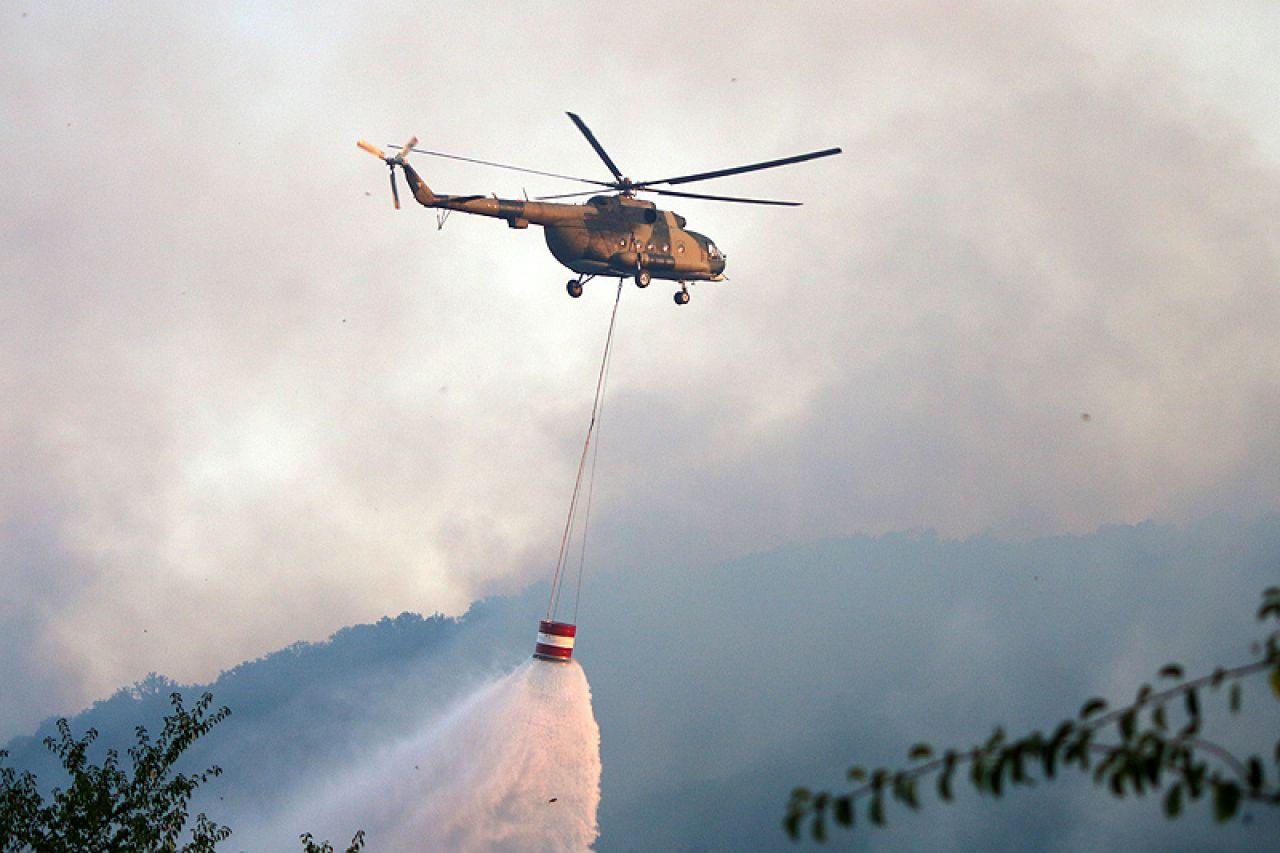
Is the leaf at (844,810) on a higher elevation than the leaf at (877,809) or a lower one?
lower

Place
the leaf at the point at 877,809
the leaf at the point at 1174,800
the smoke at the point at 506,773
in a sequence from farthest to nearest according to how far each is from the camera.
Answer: the smoke at the point at 506,773 < the leaf at the point at 877,809 < the leaf at the point at 1174,800

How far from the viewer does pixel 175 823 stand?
37.2 metres

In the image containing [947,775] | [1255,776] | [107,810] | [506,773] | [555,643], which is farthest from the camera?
[506,773]

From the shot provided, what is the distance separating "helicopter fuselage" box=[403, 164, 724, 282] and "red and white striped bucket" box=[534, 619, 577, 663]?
50.4 ft

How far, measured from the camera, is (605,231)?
53438 mm

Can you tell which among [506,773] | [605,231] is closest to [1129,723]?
[605,231]

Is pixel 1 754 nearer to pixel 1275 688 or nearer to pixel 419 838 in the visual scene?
pixel 419 838

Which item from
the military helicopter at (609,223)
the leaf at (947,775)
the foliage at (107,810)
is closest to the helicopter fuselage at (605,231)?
the military helicopter at (609,223)

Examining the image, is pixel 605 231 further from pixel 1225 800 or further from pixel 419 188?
pixel 1225 800

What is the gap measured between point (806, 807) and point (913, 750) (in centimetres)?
76

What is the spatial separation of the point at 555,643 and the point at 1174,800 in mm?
38439

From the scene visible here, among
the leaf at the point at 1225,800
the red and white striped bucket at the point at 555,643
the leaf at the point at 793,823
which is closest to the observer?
the leaf at the point at 1225,800

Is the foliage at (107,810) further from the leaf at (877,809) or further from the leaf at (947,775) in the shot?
the leaf at (947,775)

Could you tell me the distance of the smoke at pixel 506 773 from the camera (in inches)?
2130
